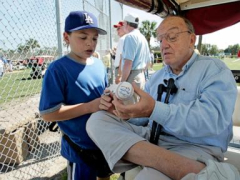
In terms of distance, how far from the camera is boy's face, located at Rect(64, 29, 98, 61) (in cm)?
153

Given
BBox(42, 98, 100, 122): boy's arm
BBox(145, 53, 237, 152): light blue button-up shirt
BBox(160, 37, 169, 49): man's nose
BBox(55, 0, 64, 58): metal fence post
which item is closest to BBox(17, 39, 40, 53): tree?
BBox(55, 0, 64, 58): metal fence post

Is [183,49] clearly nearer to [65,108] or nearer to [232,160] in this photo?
[65,108]

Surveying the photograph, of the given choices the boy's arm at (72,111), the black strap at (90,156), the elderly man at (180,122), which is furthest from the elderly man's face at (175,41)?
the black strap at (90,156)

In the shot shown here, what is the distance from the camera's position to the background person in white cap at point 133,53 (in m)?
3.15

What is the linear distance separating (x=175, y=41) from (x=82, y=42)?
736mm

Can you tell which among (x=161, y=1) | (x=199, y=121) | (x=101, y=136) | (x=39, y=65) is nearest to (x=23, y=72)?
(x=39, y=65)

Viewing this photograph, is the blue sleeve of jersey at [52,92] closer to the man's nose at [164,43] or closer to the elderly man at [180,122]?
the elderly man at [180,122]

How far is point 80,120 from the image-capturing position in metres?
1.57

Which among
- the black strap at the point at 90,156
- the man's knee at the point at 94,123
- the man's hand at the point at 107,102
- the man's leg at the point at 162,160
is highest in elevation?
the man's hand at the point at 107,102

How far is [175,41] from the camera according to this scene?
1.55m

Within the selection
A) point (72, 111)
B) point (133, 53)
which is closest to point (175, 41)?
point (72, 111)

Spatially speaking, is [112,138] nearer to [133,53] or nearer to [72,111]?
[72,111]

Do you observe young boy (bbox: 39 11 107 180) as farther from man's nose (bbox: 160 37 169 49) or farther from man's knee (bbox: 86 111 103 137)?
man's nose (bbox: 160 37 169 49)

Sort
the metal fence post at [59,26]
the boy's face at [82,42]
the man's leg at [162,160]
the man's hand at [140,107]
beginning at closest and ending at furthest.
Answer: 1. the man's leg at [162,160]
2. the man's hand at [140,107]
3. the boy's face at [82,42]
4. the metal fence post at [59,26]
